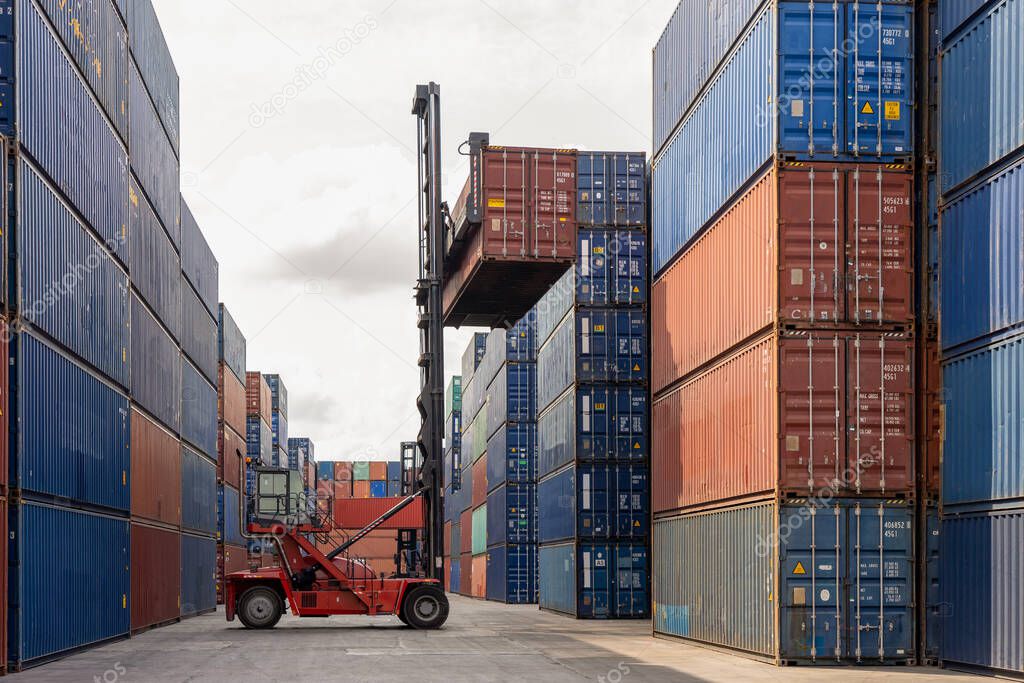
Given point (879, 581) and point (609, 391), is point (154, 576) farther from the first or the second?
point (879, 581)

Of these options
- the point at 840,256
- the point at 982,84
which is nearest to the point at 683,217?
the point at 840,256

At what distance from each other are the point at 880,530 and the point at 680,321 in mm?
7666

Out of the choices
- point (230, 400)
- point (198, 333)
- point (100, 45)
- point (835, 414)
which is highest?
point (100, 45)

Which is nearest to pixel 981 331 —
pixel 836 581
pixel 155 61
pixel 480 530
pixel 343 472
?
pixel 836 581

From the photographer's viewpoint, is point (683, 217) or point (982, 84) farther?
point (683, 217)

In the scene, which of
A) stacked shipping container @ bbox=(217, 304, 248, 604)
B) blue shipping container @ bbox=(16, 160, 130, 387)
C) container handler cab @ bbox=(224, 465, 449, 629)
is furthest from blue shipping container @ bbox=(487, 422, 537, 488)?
blue shipping container @ bbox=(16, 160, 130, 387)

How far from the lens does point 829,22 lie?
20.4m

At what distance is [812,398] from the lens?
20.0 meters

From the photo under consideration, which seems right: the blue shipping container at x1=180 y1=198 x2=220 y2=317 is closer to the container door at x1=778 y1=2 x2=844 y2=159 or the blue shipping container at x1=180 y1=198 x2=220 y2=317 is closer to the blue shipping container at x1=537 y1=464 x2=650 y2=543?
the blue shipping container at x1=537 y1=464 x2=650 y2=543

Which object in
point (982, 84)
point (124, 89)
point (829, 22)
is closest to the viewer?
point (982, 84)

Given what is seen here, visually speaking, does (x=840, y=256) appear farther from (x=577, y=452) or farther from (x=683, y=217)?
(x=577, y=452)

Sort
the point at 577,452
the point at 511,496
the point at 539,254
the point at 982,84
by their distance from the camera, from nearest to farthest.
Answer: the point at 982,84 → the point at 539,254 → the point at 577,452 → the point at 511,496

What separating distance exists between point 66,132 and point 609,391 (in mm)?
18372

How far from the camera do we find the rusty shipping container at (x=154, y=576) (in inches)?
1184
